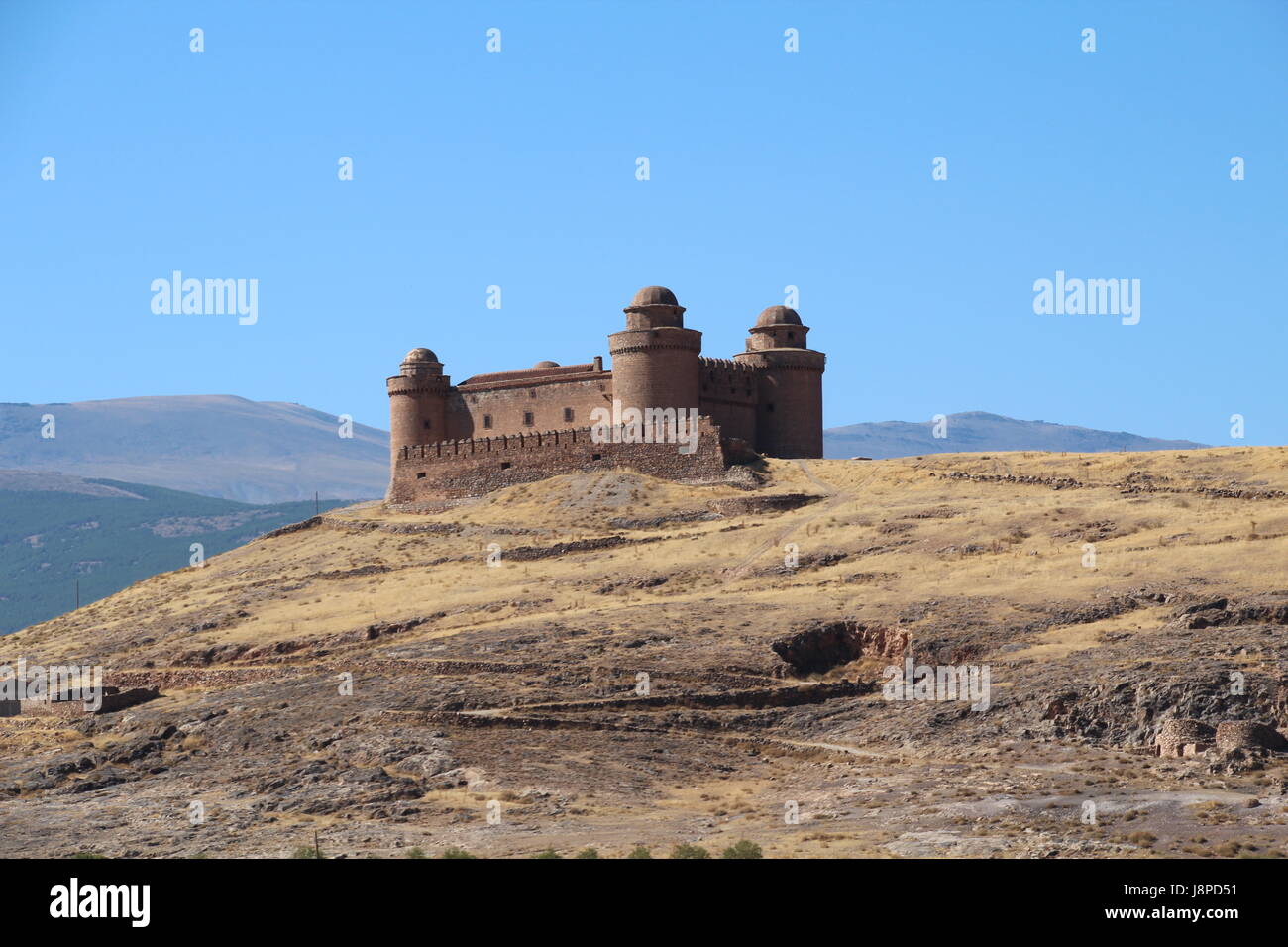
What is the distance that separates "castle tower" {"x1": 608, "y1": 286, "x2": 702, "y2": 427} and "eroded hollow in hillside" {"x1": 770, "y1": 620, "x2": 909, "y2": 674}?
2565cm

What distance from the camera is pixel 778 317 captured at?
8106cm

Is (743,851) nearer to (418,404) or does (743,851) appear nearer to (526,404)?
(526,404)

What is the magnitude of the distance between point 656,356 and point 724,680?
29505 mm

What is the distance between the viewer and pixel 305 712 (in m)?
48.3

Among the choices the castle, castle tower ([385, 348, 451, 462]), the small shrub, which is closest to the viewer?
the small shrub

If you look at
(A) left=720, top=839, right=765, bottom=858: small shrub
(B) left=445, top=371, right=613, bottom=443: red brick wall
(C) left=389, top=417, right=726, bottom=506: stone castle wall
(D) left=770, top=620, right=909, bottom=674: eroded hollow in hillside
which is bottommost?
(A) left=720, top=839, right=765, bottom=858: small shrub

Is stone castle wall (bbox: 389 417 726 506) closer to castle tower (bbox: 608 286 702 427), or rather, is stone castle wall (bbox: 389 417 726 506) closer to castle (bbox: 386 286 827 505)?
castle (bbox: 386 286 827 505)

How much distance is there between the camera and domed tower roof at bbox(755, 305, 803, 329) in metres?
80.9

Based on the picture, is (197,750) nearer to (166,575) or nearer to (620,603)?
(620,603)

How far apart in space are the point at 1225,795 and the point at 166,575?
5157 cm

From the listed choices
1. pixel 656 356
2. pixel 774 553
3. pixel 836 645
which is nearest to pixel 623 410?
pixel 656 356

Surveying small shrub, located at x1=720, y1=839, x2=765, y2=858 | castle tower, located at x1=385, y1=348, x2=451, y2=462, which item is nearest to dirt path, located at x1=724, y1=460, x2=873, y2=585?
castle tower, located at x1=385, y1=348, x2=451, y2=462

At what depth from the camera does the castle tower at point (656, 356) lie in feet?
247
